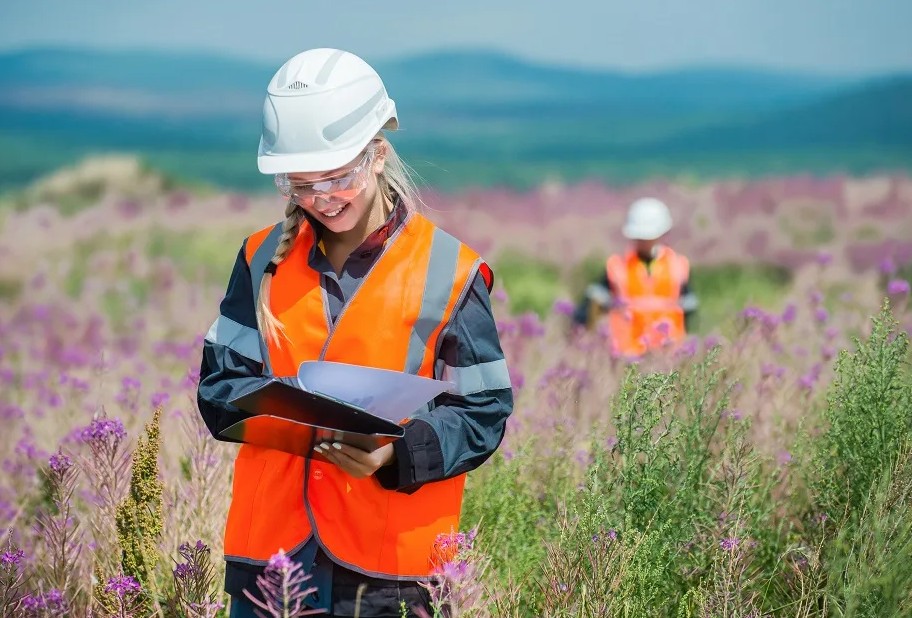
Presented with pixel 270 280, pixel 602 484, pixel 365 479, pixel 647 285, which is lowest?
pixel 602 484

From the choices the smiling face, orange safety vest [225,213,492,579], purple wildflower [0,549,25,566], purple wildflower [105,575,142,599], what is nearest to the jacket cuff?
orange safety vest [225,213,492,579]

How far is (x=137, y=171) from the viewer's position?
2416 centimetres

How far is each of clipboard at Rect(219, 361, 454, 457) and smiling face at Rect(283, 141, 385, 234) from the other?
36 centimetres

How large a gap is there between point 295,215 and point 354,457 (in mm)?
643

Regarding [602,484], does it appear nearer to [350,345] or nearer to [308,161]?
[350,345]

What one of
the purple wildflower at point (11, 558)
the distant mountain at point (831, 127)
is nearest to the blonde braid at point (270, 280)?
the purple wildflower at point (11, 558)

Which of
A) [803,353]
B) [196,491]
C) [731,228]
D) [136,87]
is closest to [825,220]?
[731,228]

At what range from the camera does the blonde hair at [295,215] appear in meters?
2.73

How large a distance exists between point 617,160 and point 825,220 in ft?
87.2

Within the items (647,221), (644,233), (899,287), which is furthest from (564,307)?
(899,287)

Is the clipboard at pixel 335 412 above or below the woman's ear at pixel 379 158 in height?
below

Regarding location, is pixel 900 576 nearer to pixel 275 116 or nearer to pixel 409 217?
pixel 409 217

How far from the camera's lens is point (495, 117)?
1991 inches

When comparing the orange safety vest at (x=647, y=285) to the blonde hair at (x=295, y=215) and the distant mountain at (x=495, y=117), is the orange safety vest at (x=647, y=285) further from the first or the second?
the distant mountain at (x=495, y=117)
